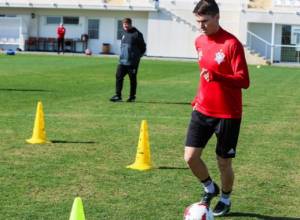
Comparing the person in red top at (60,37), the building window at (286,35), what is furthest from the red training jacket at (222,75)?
the building window at (286,35)

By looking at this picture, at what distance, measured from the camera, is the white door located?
53.0 m

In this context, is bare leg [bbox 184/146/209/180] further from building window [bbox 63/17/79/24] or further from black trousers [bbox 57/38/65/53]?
building window [bbox 63/17/79/24]

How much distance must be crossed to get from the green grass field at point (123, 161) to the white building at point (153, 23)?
31454 millimetres

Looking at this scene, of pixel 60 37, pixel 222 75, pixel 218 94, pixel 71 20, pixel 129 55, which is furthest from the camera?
pixel 71 20

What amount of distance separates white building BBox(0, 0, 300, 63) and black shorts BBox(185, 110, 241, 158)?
135 feet

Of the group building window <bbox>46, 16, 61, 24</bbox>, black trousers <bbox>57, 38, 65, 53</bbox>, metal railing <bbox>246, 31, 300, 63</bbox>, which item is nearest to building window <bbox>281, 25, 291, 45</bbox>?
metal railing <bbox>246, 31, 300, 63</bbox>

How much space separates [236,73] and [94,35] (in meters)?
47.7

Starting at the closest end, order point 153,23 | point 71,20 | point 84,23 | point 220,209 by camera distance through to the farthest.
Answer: point 220,209
point 153,23
point 84,23
point 71,20

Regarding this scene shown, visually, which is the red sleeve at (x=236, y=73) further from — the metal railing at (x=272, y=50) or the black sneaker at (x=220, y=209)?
the metal railing at (x=272, y=50)

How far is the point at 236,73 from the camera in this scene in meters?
6.02

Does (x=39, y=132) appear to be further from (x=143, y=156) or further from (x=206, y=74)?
(x=206, y=74)

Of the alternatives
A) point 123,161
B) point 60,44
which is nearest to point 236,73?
point 123,161

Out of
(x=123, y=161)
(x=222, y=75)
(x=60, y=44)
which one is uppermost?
(x=222, y=75)

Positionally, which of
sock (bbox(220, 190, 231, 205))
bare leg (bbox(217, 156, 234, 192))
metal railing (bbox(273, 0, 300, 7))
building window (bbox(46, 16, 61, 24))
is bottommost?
sock (bbox(220, 190, 231, 205))
